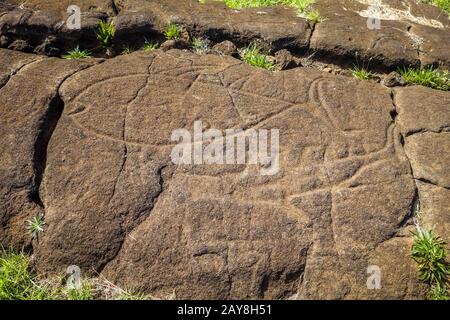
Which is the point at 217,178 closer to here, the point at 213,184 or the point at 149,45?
the point at 213,184

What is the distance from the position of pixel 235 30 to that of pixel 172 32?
661 mm

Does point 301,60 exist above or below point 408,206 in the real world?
above

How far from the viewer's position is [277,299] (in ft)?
9.02

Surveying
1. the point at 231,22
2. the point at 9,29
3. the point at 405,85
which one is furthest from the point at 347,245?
the point at 9,29

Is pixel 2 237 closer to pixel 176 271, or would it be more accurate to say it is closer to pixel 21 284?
pixel 21 284

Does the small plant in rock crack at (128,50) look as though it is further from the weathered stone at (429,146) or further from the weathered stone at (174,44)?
the weathered stone at (429,146)

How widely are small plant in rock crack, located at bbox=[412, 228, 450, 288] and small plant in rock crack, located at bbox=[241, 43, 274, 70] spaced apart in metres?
2.13

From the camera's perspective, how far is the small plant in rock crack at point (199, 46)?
4.07 m

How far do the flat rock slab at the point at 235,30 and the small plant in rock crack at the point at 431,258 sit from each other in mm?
2032

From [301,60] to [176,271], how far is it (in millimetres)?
2590
